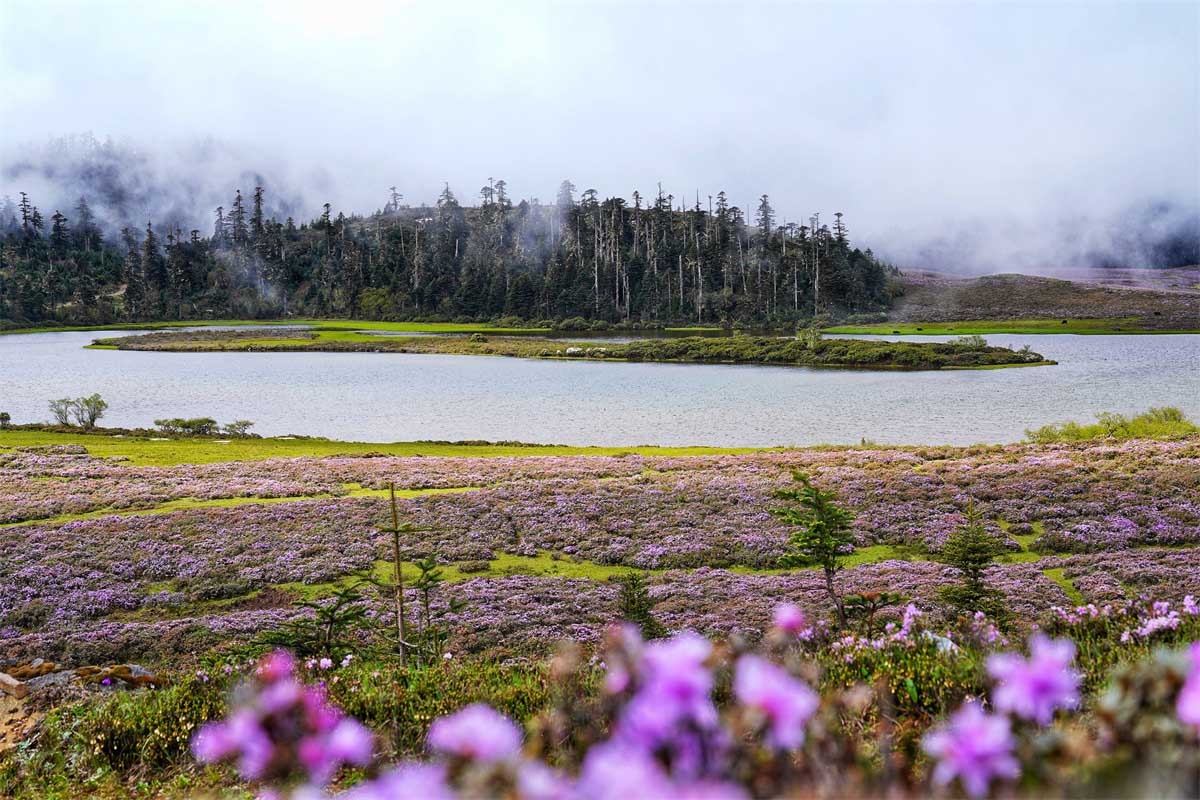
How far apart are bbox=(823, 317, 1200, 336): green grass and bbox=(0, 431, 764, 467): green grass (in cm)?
8798

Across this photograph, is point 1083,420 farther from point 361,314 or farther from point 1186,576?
point 361,314

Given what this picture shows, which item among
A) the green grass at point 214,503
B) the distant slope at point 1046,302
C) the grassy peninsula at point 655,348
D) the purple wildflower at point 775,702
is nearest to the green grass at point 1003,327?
the distant slope at point 1046,302

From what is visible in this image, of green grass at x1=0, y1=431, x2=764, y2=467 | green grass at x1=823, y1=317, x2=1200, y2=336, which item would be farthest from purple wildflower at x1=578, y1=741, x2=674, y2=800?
green grass at x1=823, y1=317, x2=1200, y2=336

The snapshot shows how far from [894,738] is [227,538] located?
1998 centimetres

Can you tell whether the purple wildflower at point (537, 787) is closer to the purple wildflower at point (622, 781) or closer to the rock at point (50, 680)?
the purple wildflower at point (622, 781)

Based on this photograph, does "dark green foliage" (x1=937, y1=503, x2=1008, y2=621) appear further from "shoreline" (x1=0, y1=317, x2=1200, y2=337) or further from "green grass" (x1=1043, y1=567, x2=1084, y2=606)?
"shoreline" (x1=0, y1=317, x2=1200, y2=337)

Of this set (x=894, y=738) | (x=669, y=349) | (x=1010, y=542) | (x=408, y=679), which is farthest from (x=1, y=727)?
(x=669, y=349)

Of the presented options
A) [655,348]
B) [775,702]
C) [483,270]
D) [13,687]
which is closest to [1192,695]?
[775,702]

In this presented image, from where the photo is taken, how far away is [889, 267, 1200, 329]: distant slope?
468 ft

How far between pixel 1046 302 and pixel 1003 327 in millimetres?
47909

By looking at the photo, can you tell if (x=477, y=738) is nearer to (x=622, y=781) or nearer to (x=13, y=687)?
(x=622, y=781)

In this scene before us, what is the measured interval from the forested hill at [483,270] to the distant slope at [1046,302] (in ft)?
42.4

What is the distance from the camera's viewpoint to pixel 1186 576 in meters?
13.0

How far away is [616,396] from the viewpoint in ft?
192
